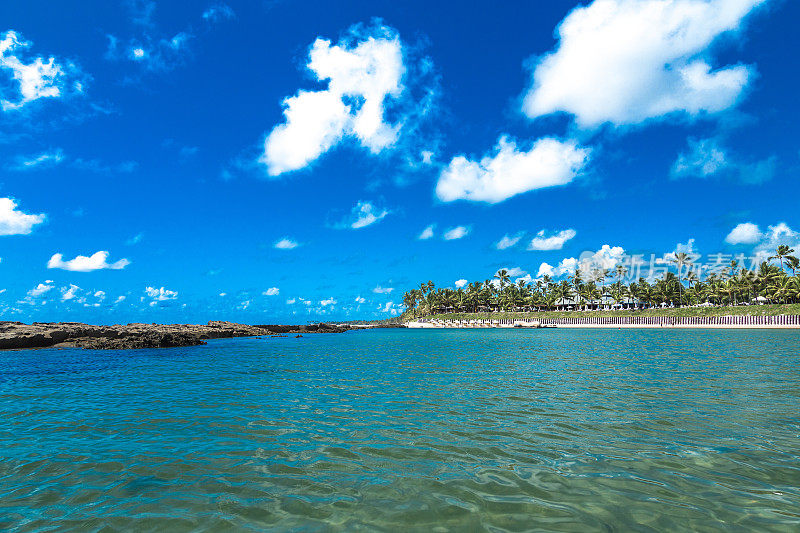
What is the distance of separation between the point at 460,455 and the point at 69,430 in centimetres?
1282

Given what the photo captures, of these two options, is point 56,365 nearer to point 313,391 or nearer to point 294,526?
point 313,391

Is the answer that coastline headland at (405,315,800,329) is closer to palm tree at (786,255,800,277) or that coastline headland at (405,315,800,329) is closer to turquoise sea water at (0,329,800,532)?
palm tree at (786,255,800,277)

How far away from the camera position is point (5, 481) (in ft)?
29.3

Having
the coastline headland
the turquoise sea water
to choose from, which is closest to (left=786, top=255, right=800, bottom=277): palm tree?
the coastline headland

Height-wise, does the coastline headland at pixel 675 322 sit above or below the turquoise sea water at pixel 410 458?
below

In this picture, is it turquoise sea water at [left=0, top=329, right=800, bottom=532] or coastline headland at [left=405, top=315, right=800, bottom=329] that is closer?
turquoise sea water at [left=0, top=329, right=800, bottom=532]

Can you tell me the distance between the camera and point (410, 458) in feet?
32.6

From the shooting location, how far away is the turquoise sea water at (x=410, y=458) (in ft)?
23.0

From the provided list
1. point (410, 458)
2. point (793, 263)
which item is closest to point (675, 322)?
point (793, 263)

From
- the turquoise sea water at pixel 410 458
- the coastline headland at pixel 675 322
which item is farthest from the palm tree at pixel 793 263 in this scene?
the turquoise sea water at pixel 410 458

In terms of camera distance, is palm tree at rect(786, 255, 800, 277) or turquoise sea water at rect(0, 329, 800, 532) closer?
turquoise sea water at rect(0, 329, 800, 532)

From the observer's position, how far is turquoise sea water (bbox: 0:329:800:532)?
23.0 ft

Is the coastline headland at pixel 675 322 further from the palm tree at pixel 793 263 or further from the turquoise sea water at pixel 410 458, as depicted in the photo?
the turquoise sea water at pixel 410 458

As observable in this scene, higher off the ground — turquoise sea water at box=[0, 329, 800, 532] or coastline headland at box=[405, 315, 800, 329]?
turquoise sea water at box=[0, 329, 800, 532]
